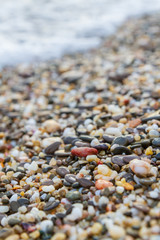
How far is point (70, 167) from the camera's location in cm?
217

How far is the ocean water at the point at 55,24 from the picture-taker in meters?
5.75

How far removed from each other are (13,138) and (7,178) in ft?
2.63

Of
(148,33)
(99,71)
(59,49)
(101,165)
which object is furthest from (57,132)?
(148,33)

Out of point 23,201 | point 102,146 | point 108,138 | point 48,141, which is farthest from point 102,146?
point 23,201

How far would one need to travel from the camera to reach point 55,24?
25.0 feet

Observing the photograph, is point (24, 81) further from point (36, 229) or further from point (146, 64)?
point (36, 229)

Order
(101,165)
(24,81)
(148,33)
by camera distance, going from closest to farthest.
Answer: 1. (101,165)
2. (24,81)
3. (148,33)

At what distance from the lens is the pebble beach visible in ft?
5.26

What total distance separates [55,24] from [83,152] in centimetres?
626

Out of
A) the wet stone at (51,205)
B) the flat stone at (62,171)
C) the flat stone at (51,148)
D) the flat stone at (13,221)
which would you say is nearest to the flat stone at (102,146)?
the flat stone at (62,171)

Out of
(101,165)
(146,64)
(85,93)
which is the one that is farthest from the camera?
(146,64)

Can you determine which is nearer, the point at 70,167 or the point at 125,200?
the point at 125,200

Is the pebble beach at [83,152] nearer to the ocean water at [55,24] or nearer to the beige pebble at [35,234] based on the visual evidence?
the beige pebble at [35,234]

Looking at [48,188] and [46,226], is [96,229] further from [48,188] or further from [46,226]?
[48,188]
